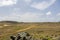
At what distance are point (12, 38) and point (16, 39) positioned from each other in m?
1.07

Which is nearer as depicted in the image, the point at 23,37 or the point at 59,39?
the point at 23,37

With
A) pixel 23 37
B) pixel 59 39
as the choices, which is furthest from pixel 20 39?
pixel 59 39

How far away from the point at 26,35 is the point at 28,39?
117cm

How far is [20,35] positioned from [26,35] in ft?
2.90

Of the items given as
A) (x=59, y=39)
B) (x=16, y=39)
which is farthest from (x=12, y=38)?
(x=59, y=39)

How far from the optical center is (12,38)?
101 ft

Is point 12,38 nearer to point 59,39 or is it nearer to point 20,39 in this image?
point 20,39

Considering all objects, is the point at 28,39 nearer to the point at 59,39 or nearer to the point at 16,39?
the point at 16,39

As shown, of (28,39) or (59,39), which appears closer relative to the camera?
(28,39)

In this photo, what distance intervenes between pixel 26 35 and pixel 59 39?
5326 millimetres

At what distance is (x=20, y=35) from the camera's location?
98.5ft

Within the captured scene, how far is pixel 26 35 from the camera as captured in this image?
3006 centimetres

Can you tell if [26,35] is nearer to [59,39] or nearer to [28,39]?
[28,39]

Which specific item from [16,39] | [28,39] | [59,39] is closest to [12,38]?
[16,39]
